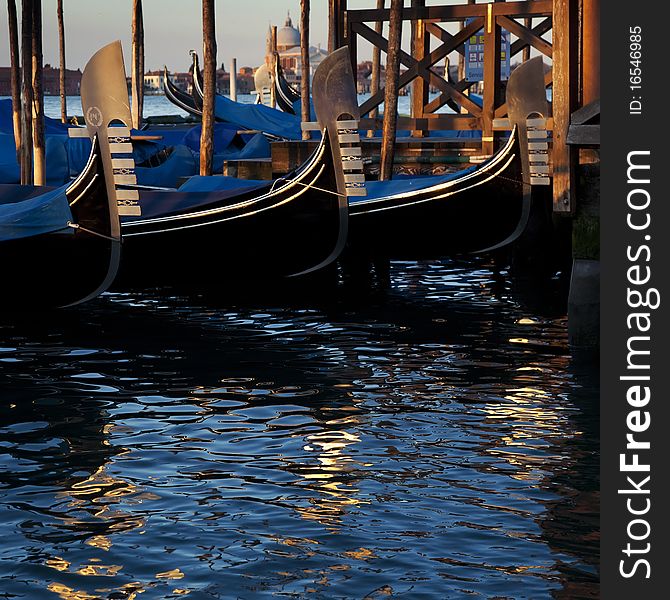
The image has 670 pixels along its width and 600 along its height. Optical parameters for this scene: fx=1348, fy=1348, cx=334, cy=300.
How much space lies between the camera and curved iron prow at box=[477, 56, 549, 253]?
12.6 meters


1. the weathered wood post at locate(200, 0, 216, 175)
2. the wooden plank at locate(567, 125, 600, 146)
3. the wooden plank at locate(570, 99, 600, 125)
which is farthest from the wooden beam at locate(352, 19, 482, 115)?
the wooden plank at locate(567, 125, 600, 146)

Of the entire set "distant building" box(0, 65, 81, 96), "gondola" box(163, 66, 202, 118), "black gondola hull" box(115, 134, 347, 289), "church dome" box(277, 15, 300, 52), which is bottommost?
"black gondola hull" box(115, 134, 347, 289)

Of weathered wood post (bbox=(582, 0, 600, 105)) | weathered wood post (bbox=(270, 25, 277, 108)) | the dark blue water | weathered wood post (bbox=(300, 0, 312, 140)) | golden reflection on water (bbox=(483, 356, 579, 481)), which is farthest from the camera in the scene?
weathered wood post (bbox=(270, 25, 277, 108))

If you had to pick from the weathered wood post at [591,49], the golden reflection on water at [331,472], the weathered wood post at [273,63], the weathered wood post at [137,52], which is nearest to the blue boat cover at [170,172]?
the weathered wood post at [137,52]

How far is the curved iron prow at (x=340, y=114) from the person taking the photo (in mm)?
11820

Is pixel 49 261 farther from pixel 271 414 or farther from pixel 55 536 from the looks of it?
pixel 55 536

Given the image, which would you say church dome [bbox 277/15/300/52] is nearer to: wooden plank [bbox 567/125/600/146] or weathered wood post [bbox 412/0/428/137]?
weathered wood post [bbox 412/0/428/137]

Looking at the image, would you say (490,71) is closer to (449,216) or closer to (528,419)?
(449,216)

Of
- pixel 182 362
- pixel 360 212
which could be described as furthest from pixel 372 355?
pixel 360 212

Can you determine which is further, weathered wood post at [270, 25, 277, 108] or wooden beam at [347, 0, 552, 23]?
weathered wood post at [270, 25, 277, 108]

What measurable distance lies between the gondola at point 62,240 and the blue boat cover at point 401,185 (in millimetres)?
3163

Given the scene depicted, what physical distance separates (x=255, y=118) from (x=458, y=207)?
12.9 m

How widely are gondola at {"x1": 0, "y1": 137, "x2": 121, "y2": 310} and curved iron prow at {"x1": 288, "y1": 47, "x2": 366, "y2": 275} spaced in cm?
222

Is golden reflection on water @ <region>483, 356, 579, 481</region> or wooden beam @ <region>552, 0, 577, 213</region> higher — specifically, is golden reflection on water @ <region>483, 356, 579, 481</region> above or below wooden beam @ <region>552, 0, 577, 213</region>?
below
